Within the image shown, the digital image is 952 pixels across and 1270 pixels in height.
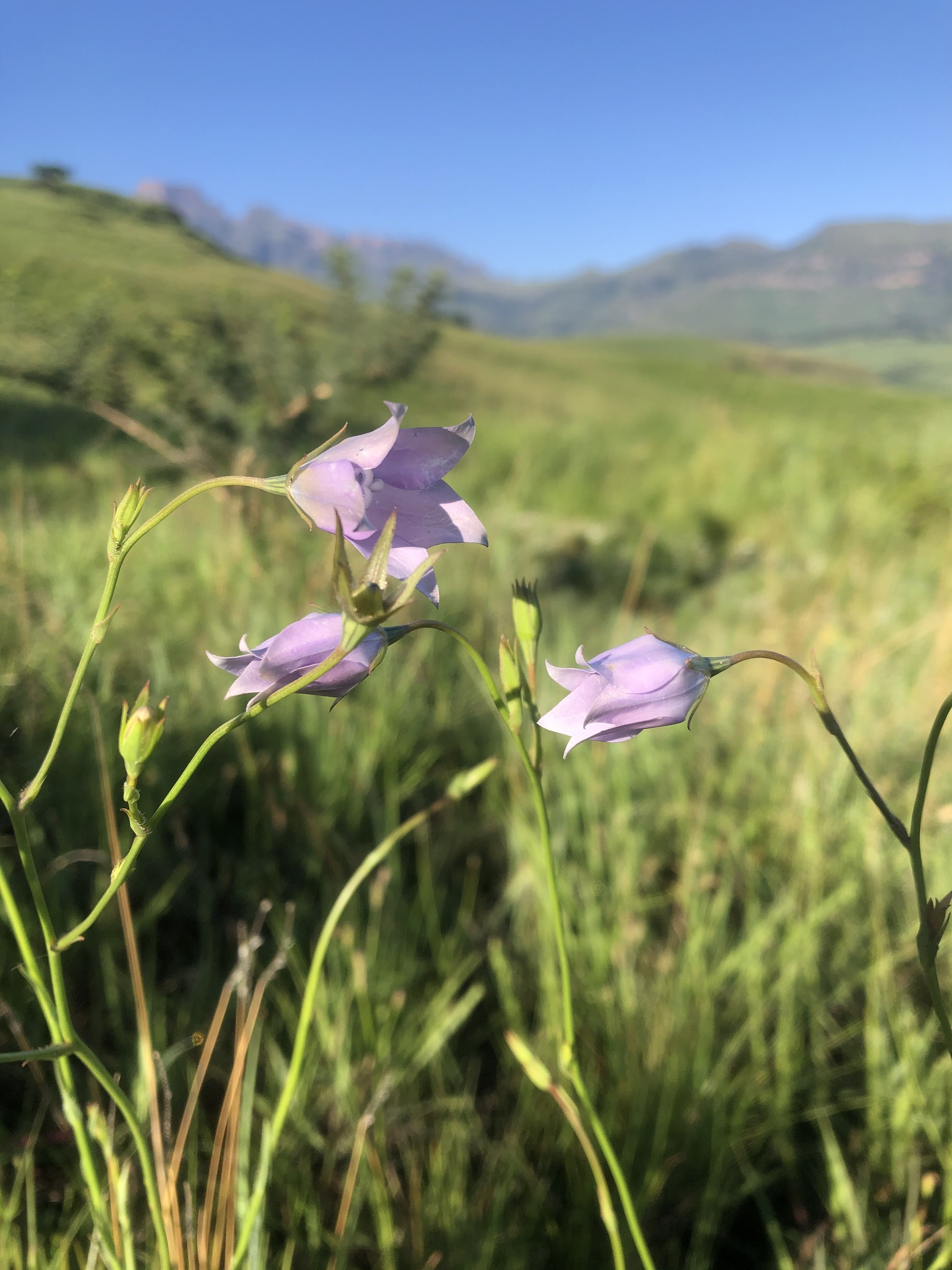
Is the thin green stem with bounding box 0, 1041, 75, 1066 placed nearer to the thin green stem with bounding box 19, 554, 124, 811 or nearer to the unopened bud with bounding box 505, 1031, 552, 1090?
the thin green stem with bounding box 19, 554, 124, 811

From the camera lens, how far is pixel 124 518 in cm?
49

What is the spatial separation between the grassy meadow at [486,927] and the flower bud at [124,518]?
1.71 feet

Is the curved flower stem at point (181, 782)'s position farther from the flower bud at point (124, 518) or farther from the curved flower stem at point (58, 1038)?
Answer: the flower bud at point (124, 518)

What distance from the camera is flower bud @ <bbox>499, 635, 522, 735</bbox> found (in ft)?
1.73

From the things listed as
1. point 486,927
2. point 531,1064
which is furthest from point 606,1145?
point 486,927

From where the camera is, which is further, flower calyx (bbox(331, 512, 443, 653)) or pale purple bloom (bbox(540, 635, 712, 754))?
pale purple bloom (bbox(540, 635, 712, 754))

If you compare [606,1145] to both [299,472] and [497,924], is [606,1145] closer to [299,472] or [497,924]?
[299,472]

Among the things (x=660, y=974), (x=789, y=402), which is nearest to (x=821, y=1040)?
(x=660, y=974)

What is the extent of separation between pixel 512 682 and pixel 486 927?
130cm

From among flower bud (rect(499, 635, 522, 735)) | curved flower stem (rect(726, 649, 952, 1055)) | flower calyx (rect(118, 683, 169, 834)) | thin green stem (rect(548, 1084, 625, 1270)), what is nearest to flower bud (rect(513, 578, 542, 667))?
flower bud (rect(499, 635, 522, 735))

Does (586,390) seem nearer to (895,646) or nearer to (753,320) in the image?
(895,646)

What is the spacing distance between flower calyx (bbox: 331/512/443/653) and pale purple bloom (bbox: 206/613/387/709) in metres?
0.07

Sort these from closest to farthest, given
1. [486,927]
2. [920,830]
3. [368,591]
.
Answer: [368,591] → [920,830] → [486,927]

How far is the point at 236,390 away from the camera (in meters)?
4.70
